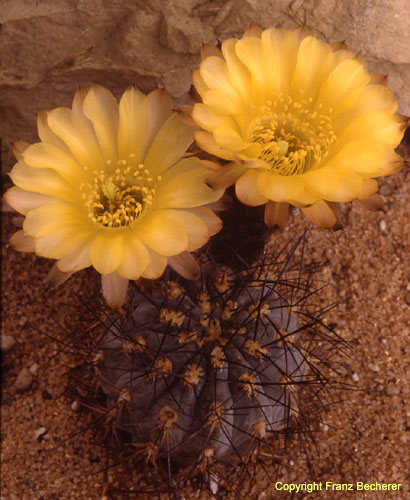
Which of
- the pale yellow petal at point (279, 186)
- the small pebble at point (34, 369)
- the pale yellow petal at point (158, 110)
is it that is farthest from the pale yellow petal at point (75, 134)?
the small pebble at point (34, 369)

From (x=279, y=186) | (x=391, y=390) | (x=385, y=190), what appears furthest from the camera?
(x=385, y=190)

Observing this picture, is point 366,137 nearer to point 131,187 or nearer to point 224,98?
point 224,98

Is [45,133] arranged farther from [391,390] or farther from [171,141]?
[391,390]

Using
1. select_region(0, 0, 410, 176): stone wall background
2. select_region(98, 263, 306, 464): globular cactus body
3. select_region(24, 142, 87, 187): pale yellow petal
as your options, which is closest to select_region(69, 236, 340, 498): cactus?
select_region(98, 263, 306, 464): globular cactus body

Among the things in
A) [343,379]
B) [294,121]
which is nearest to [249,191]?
[294,121]

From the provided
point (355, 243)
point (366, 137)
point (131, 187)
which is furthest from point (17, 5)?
point (355, 243)

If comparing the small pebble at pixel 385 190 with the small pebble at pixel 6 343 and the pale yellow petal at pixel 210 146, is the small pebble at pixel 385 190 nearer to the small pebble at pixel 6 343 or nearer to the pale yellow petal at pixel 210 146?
the pale yellow petal at pixel 210 146

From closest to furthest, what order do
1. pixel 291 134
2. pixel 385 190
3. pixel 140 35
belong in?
pixel 291 134
pixel 140 35
pixel 385 190

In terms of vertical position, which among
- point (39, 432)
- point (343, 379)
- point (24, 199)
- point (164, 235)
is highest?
point (164, 235)

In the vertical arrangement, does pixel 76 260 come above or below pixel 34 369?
above
